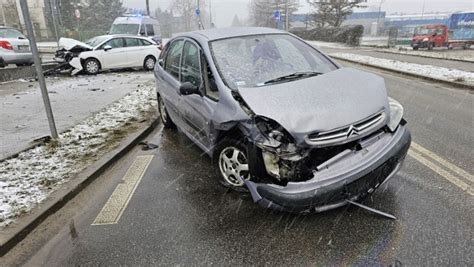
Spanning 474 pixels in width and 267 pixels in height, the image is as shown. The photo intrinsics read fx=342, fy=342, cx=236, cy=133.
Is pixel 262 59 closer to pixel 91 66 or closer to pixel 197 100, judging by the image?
pixel 197 100

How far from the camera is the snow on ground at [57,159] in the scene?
12.0ft

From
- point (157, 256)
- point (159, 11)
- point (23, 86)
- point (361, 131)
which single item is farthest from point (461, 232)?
point (159, 11)

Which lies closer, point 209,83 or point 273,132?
point 273,132

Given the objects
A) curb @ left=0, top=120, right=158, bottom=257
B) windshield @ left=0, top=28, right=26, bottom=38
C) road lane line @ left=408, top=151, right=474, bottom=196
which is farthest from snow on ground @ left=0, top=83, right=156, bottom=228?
windshield @ left=0, top=28, right=26, bottom=38

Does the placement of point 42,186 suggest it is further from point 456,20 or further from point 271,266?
point 456,20

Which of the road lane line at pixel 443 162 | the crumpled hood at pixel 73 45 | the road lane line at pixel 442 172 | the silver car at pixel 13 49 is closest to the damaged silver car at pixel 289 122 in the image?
the road lane line at pixel 442 172

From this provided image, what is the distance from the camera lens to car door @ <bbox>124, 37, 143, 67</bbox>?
49.0 feet

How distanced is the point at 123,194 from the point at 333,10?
49331mm

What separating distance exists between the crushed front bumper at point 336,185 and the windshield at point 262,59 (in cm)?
131

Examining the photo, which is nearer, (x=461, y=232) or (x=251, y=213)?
(x=461, y=232)

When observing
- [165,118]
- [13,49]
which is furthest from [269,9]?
[165,118]

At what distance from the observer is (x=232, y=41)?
4324mm

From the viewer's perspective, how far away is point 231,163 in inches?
139

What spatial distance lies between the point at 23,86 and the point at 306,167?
39.4 feet
